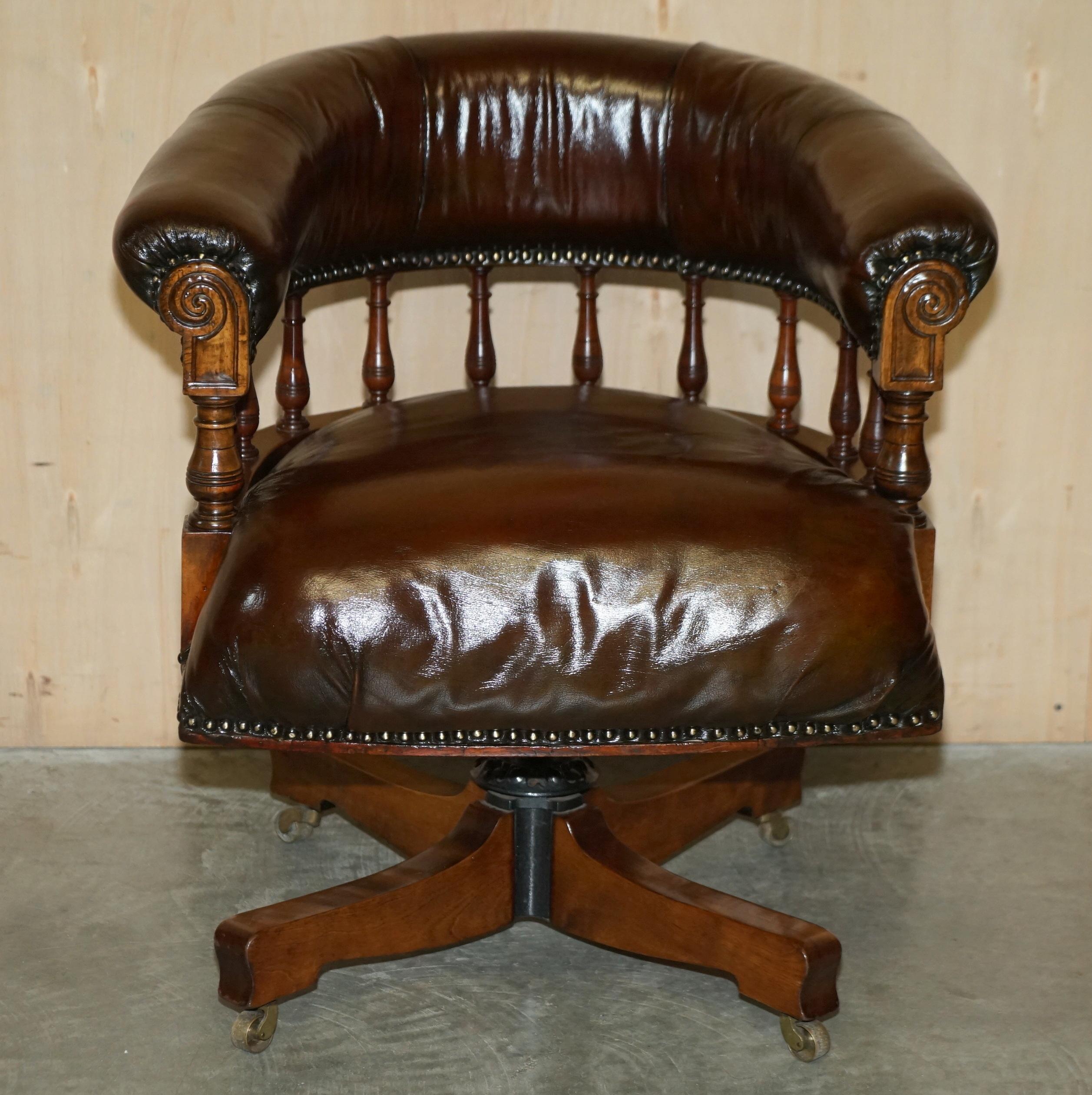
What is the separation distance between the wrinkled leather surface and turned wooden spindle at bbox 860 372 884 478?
0.63ft

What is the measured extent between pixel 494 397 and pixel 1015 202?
76 centimetres

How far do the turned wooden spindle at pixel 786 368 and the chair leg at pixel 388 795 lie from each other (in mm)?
495

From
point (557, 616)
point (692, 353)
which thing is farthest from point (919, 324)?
point (692, 353)

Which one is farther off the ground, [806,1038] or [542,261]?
[542,261]

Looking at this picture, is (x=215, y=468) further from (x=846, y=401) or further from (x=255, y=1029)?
(x=846, y=401)

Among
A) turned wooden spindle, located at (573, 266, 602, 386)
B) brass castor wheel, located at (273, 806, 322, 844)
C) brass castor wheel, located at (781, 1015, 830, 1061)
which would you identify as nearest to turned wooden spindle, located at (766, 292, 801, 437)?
turned wooden spindle, located at (573, 266, 602, 386)

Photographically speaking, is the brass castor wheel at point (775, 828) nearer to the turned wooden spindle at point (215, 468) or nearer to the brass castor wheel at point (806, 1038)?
the brass castor wheel at point (806, 1038)

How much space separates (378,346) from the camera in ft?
5.07

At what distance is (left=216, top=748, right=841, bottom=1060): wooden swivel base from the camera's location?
1.22 meters

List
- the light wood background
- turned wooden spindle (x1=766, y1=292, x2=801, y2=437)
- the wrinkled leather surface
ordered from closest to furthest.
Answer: the wrinkled leather surface < turned wooden spindle (x1=766, y1=292, x2=801, y2=437) < the light wood background

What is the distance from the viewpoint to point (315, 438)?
132 cm

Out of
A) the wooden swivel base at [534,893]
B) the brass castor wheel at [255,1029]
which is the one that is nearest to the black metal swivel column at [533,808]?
the wooden swivel base at [534,893]

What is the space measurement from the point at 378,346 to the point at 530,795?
515 millimetres

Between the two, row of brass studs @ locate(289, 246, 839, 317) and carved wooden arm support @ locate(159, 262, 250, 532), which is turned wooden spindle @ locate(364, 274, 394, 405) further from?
carved wooden arm support @ locate(159, 262, 250, 532)
